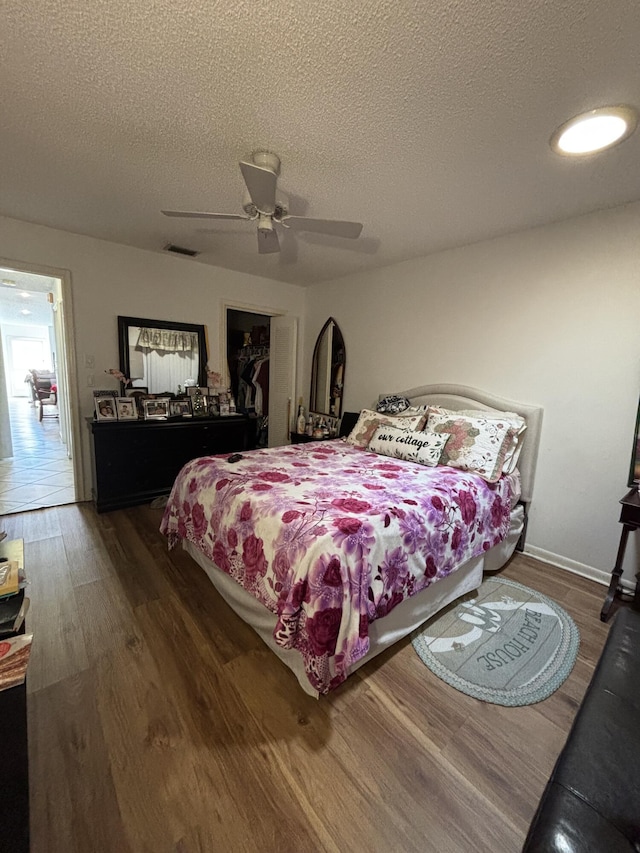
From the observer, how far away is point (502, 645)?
5.85 ft

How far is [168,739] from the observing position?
128cm

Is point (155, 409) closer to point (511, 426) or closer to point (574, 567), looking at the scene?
point (511, 426)

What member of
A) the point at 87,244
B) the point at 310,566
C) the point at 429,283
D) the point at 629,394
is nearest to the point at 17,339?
the point at 87,244

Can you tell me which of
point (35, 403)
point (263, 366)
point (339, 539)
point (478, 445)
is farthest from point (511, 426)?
point (35, 403)

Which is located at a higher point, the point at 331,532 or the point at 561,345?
the point at 561,345

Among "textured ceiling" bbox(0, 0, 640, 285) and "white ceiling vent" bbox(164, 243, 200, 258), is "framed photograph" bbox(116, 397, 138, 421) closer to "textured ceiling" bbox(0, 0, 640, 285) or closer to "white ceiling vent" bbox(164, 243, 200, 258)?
"white ceiling vent" bbox(164, 243, 200, 258)

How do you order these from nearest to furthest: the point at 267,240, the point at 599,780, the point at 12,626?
1. the point at 599,780
2. the point at 12,626
3. the point at 267,240

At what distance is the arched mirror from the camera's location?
13.8 feet

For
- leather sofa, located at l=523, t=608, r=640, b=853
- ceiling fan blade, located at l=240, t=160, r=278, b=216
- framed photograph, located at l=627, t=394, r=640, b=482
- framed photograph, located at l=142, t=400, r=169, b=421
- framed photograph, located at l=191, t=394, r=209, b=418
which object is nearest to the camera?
leather sofa, located at l=523, t=608, r=640, b=853

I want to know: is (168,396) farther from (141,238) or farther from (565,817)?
(565,817)

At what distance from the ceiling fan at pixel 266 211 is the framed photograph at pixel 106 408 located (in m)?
1.97

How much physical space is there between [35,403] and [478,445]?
35.8ft

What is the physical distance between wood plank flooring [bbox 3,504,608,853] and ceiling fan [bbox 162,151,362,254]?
2.15 meters

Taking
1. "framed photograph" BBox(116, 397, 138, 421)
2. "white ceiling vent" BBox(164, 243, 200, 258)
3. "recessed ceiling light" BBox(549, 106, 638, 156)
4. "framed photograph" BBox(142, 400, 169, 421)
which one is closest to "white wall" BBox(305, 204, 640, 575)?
"recessed ceiling light" BBox(549, 106, 638, 156)
